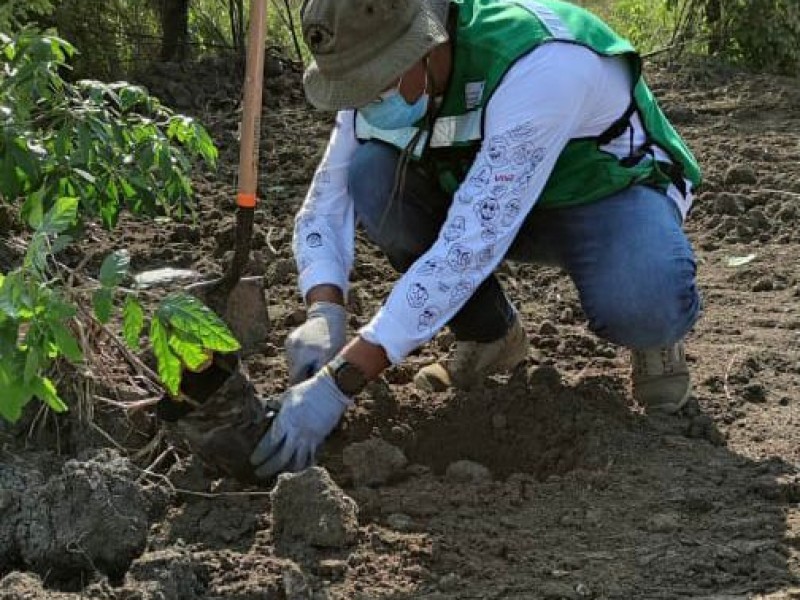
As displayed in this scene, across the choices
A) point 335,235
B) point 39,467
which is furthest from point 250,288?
point 39,467

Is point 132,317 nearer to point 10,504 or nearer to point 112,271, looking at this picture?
point 112,271

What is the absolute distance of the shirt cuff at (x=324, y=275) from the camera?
126 inches

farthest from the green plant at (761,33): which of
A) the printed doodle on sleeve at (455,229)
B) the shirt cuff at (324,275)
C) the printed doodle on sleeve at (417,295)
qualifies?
the printed doodle on sleeve at (417,295)

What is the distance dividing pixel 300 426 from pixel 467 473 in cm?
41

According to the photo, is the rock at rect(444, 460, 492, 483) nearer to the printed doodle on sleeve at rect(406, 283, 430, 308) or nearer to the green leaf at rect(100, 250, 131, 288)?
the printed doodle on sleeve at rect(406, 283, 430, 308)

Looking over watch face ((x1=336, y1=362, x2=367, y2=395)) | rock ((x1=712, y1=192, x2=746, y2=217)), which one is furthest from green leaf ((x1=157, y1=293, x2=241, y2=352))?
rock ((x1=712, y1=192, x2=746, y2=217))

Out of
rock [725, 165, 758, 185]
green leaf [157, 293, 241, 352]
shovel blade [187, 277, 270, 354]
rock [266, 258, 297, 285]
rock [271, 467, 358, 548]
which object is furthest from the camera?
rock [725, 165, 758, 185]

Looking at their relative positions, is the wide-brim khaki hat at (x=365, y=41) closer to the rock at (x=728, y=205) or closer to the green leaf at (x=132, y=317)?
the green leaf at (x=132, y=317)

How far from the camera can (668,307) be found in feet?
10.2

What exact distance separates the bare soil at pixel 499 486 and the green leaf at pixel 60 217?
1.72 feet

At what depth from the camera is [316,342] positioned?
3.04 m

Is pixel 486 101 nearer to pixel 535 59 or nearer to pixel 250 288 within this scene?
pixel 535 59

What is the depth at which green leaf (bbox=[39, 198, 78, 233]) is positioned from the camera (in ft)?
7.16

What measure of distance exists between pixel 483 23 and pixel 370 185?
0.57 metres
